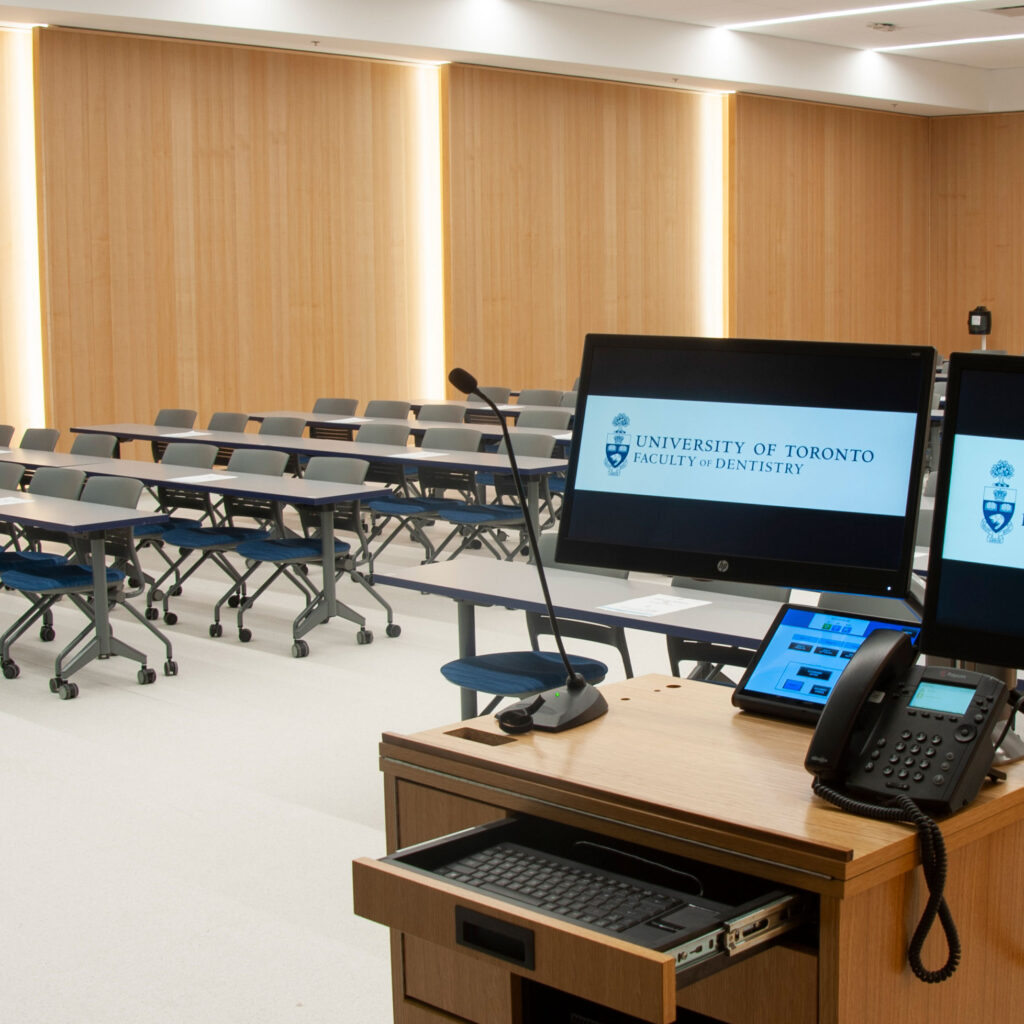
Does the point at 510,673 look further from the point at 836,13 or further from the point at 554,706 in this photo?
the point at 836,13

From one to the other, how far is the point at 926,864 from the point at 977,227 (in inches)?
652

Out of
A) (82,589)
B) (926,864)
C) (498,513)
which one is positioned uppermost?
(926,864)

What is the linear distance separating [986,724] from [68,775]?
3.64m

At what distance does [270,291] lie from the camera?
475 inches

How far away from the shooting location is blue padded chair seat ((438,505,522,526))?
7336 millimetres

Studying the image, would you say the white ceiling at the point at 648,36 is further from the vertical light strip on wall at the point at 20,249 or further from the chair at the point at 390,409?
the chair at the point at 390,409

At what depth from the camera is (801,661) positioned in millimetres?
2141

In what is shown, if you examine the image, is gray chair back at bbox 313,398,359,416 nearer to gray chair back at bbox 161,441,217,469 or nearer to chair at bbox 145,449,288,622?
gray chair back at bbox 161,441,217,469

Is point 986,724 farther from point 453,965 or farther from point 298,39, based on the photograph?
point 298,39

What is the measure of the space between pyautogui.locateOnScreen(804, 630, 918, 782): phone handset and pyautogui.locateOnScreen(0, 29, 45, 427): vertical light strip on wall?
10.5 meters

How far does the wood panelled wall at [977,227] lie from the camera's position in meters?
16.5

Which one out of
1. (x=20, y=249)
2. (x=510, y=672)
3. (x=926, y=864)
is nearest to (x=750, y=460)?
(x=926, y=864)

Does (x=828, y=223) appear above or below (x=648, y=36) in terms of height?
below

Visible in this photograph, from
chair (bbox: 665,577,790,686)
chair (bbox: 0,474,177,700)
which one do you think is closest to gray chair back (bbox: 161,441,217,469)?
chair (bbox: 0,474,177,700)
